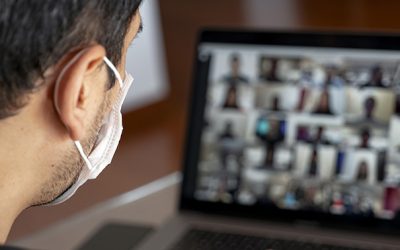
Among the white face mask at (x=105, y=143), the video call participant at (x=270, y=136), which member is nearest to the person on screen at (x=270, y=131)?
the video call participant at (x=270, y=136)

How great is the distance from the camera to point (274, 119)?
1.08 metres

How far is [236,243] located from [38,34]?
0.55 m

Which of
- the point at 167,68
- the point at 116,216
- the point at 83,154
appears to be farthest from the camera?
the point at 167,68

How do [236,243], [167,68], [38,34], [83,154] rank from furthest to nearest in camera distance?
[167,68] < [236,243] < [83,154] < [38,34]

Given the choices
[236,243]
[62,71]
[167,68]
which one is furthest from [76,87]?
[167,68]

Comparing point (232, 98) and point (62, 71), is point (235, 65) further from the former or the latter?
point (62, 71)

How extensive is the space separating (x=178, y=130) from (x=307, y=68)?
126 cm

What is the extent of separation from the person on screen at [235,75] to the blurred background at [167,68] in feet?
2.36

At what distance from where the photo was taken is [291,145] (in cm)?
108

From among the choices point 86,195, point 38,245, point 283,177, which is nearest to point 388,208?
point 283,177

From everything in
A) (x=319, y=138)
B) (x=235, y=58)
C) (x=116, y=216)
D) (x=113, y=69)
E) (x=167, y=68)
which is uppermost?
(x=113, y=69)

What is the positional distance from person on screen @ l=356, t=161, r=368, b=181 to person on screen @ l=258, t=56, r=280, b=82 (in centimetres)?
16

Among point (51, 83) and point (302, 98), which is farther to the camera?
point (302, 98)

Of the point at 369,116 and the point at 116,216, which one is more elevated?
the point at 369,116
